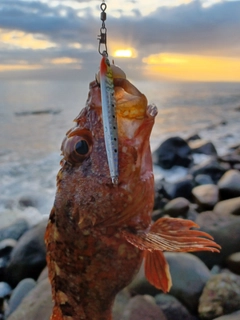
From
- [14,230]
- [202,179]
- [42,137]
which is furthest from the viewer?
[42,137]

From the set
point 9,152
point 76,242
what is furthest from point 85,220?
point 9,152

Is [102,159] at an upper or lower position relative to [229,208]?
upper

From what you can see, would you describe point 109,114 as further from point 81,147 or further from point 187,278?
point 187,278

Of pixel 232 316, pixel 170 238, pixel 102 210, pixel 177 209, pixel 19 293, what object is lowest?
pixel 19 293

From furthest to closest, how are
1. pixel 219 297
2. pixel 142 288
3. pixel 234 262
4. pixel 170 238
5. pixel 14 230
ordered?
pixel 14 230 < pixel 234 262 < pixel 142 288 < pixel 219 297 < pixel 170 238

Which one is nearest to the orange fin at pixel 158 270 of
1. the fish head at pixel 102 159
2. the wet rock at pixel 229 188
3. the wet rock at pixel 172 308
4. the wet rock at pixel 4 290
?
the fish head at pixel 102 159

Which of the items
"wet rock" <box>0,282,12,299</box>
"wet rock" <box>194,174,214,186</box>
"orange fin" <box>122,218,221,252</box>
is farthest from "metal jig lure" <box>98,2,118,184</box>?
"wet rock" <box>194,174,214,186</box>

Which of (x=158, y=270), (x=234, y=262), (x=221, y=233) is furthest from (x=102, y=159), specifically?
(x=221, y=233)
